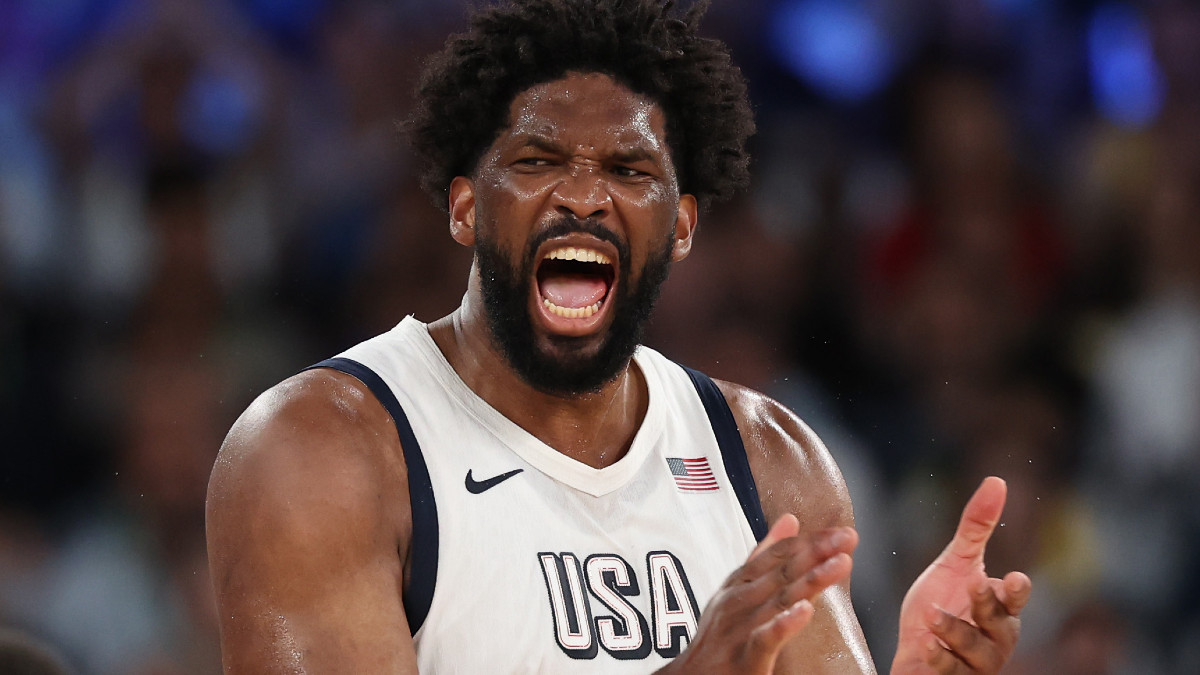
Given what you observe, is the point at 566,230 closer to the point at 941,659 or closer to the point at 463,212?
the point at 463,212

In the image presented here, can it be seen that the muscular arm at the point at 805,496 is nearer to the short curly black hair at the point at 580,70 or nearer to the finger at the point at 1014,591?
the finger at the point at 1014,591

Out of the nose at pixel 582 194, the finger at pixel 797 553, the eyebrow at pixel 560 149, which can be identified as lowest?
the finger at pixel 797 553

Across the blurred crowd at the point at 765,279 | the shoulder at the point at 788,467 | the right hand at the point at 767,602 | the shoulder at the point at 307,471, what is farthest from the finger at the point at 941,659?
the blurred crowd at the point at 765,279

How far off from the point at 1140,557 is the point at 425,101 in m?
3.36

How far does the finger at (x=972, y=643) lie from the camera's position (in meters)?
2.66

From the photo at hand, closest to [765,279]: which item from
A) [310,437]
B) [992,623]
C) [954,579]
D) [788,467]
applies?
[788,467]

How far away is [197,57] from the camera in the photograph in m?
4.93

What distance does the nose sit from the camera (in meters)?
2.80

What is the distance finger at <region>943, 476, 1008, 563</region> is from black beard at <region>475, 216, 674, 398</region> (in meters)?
0.77

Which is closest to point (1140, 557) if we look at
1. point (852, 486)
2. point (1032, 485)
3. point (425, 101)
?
point (1032, 485)

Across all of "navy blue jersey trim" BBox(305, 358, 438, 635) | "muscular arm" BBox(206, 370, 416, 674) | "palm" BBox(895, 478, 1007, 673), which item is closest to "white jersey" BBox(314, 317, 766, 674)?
"navy blue jersey trim" BBox(305, 358, 438, 635)

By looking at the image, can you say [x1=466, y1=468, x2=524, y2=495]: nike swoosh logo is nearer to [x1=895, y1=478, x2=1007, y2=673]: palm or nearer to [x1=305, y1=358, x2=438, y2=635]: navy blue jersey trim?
[x1=305, y1=358, x2=438, y2=635]: navy blue jersey trim

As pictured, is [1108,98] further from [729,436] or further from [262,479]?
[262,479]

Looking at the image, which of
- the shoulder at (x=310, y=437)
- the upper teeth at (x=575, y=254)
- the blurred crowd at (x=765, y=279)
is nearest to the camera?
the shoulder at (x=310, y=437)
